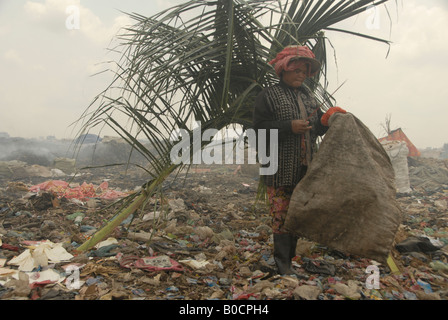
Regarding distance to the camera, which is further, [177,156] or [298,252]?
[298,252]

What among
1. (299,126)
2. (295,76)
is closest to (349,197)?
(299,126)

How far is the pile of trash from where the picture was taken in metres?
2.18

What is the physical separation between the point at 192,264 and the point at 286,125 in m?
1.35

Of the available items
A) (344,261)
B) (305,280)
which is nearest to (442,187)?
(344,261)

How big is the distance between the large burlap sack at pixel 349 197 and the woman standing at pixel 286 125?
0.81 feet

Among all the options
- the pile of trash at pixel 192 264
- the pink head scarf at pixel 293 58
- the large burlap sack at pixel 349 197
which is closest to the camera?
the large burlap sack at pixel 349 197

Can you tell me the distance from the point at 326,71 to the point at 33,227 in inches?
151

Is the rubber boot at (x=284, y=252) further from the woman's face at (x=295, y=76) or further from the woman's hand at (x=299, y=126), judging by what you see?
the woman's face at (x=295, y=76)

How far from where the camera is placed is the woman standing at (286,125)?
2340mm

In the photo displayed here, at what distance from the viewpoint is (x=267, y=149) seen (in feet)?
8.08

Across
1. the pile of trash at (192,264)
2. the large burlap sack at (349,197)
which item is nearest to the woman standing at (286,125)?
the large burlap sack at (349,197)

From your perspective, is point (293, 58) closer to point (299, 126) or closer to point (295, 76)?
point (295, 76)
